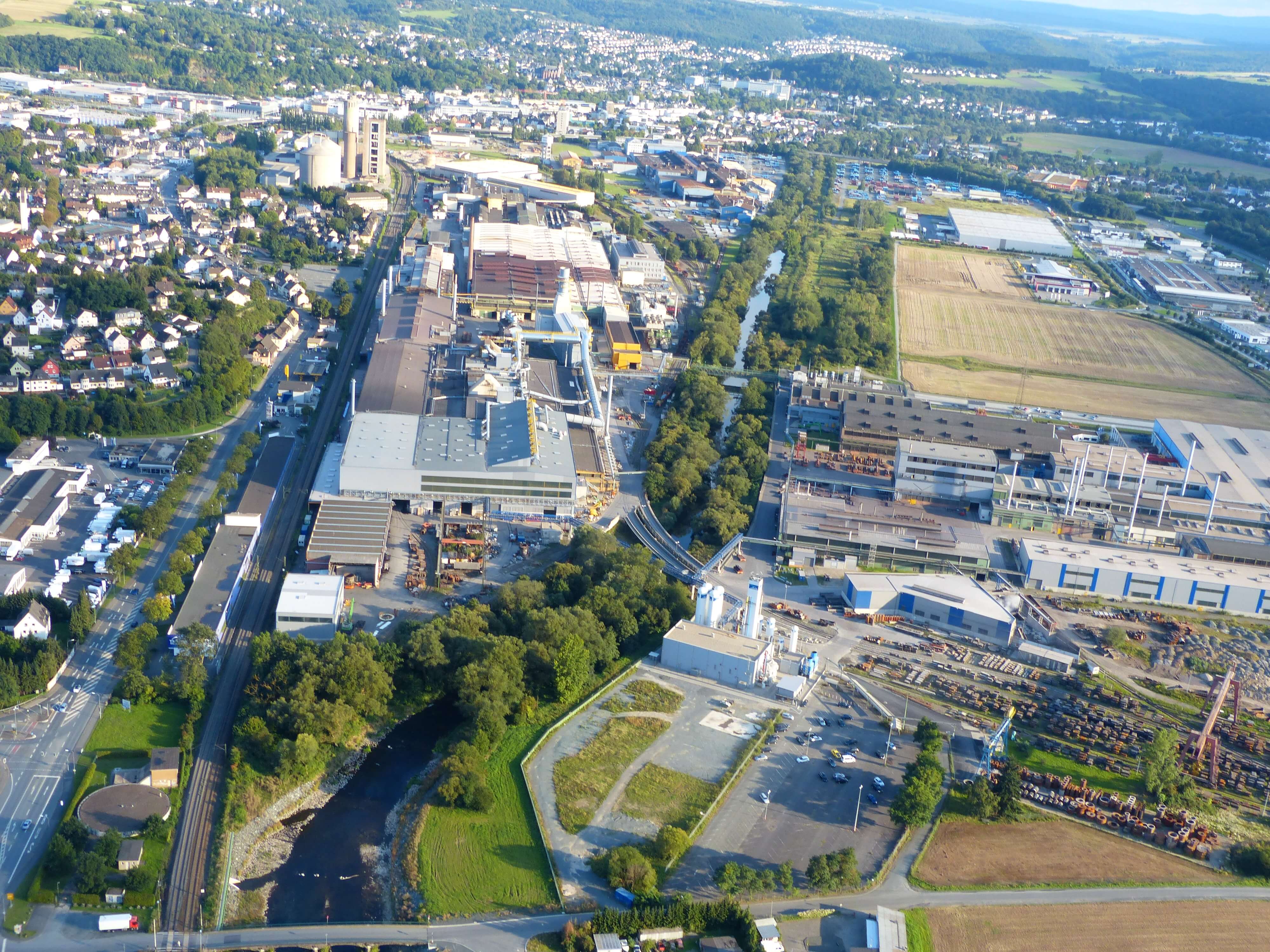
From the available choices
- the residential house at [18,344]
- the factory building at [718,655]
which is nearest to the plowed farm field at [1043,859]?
the factory building at [718,655]

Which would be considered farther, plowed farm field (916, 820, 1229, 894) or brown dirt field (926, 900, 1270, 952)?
plowed farm field (916, 820, 1229, 894)

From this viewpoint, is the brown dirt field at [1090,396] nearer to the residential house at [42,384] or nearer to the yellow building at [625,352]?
the yellow building at [625,352]

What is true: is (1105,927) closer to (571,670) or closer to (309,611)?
(571,670)

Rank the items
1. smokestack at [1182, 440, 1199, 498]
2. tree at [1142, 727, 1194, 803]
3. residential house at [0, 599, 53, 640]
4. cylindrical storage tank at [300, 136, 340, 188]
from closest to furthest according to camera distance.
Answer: tree at [1142, 727, 1194, 803]
residential house at [0, 599, 53, 640]
smokestack at [1182, 440, 1199, 498]
cylindrical storage tank at [300, 136, 340, 188]

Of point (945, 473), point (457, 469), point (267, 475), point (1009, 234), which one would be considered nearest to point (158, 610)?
point (267, 475)

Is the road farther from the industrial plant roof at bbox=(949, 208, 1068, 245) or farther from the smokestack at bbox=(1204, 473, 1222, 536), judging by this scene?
the industrial plant roof at bbox=(949, 208, 1068, 245)

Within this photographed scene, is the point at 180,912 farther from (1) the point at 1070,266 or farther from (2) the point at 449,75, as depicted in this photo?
(2) the point at 449,75

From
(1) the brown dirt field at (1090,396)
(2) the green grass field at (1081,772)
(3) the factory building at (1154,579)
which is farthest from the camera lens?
(1) the brown dirt field at (1090,396)

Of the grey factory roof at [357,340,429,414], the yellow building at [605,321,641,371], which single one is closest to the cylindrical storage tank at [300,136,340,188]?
the yellow building at [605,321,641,371]
